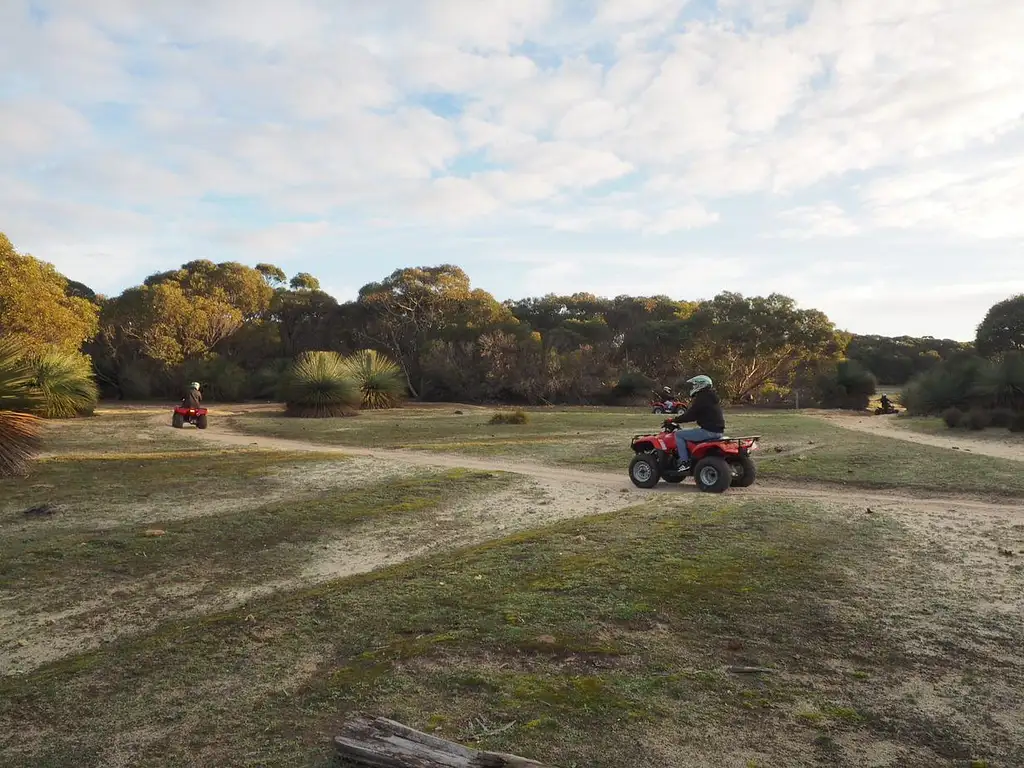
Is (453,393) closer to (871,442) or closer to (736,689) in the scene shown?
(871,442)

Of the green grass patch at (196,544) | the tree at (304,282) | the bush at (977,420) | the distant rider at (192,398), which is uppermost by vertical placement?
the tree at (304,282)

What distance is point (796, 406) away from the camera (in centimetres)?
3338

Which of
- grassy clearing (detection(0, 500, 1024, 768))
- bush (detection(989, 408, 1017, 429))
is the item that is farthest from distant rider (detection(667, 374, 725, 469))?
bush (detection(989, 408, 1017, 429))

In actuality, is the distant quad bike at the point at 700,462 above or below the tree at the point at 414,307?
below

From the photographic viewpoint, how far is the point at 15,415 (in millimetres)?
11477

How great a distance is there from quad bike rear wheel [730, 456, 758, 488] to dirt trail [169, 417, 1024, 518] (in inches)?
5.1

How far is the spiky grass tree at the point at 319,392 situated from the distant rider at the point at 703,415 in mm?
18510

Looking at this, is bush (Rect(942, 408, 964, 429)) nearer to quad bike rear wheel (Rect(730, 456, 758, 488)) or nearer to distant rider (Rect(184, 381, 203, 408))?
quad bike rear wheel (Rect(730, 456, 758, 488))

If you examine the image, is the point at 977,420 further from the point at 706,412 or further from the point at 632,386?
the point at 632,386

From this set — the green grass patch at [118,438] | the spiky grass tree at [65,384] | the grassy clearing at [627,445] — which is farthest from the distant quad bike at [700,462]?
the spiky grass tree at [65,384]

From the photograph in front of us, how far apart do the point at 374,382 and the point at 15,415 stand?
19.3 metres

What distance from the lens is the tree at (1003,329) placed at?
2986 cm

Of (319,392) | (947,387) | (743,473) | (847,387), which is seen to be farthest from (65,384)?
(847,387)

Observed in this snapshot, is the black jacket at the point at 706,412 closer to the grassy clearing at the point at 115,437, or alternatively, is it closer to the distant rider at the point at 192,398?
the grassy clearing at the point at 115,437
